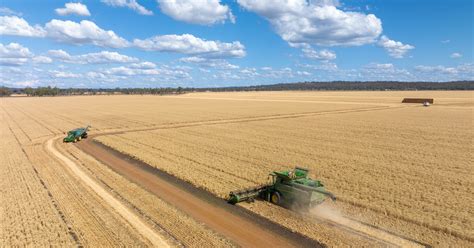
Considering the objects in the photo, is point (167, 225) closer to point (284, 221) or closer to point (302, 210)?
point (284, 221)

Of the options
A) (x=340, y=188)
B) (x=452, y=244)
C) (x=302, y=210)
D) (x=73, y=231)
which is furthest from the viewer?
(x=340, y=188)

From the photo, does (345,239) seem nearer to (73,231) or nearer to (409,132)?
(73,231)

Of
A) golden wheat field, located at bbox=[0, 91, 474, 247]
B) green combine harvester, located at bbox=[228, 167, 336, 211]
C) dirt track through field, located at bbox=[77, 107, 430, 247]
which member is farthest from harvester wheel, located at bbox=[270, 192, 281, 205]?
dirt track through field, located at bbox=[77, 107, 430, 247]

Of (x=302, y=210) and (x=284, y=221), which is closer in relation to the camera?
(x=284, y=221)

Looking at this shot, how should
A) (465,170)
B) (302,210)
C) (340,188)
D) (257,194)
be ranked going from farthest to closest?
(465,170)
(340,188)
(257,194)
(302,210)

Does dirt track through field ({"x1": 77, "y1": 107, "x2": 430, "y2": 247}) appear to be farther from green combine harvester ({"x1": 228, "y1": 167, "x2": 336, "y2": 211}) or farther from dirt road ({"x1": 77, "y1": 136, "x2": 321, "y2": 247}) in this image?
green combine harvester ({"x1": 228, "y1": 167, "x2": 336, "y2": 211})

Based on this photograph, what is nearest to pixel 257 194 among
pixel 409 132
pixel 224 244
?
pixel 224 244
